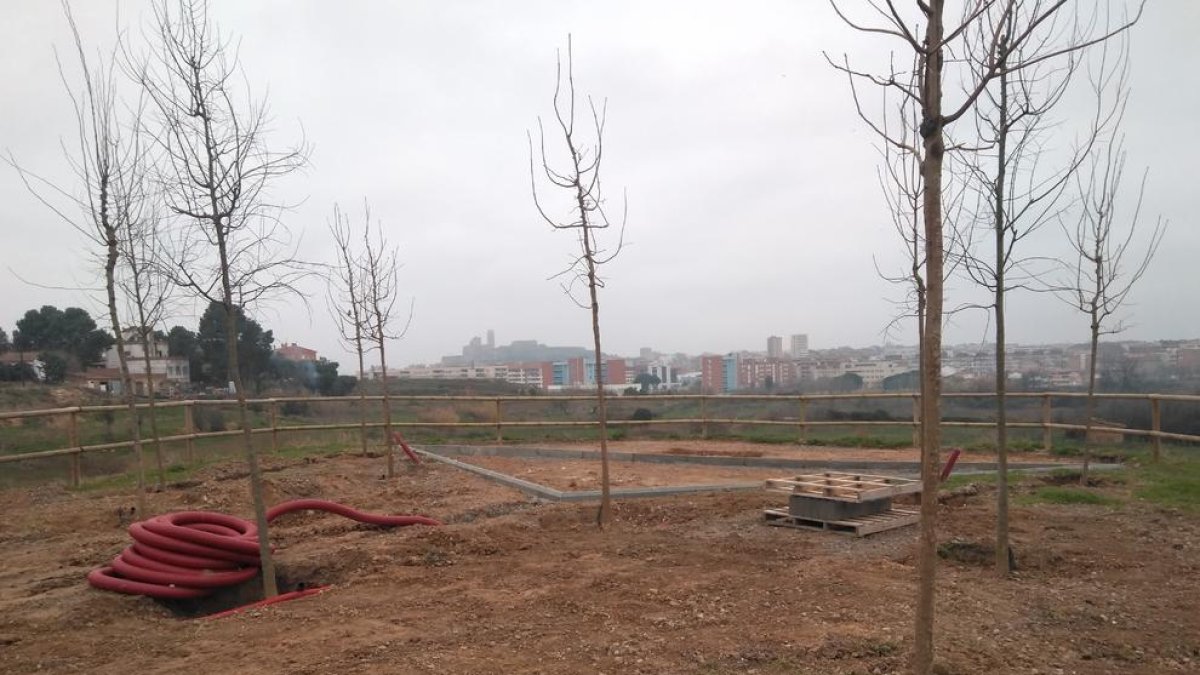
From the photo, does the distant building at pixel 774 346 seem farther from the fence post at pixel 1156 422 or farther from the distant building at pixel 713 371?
the fence post at pixel 1156 422

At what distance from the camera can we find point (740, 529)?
28.7ft

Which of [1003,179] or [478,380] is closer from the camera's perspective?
[1003,179]

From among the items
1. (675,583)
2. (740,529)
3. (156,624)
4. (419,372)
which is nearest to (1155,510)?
(740,529)

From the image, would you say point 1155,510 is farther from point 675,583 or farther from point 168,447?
point 168,447

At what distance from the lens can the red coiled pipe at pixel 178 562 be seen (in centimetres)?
665

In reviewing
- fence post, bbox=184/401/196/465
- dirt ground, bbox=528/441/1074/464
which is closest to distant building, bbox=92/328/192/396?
fence post, bbox=184/401/196/465

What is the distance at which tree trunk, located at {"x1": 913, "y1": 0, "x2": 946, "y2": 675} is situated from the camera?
3.38 meters

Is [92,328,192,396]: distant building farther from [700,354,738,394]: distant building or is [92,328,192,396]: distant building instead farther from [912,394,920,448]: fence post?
[912,394,920,448]: fence post

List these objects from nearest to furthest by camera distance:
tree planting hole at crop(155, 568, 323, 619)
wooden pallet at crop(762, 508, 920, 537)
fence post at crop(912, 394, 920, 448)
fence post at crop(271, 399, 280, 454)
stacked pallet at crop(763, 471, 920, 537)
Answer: tree planting hole at crop(155, 568, 323, 619) < wooden pallet at crop(762, 508, 920, 537) < stacked pallet at crop(763, 471, 920, 537) < fence post at crop(912, 394, 920, 448) < fence post at crop(271, 399, 280, 454)

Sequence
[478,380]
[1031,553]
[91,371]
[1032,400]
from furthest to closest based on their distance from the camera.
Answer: [478,380]
[91,371]
[1032,400]
[1031,553]

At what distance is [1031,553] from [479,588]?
15.3ft

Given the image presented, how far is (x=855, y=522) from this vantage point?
330 inches

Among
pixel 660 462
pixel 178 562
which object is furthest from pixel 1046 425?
pixel 178 562

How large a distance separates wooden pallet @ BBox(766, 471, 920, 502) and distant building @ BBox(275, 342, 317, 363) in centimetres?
1750
